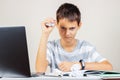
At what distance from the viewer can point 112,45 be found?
236 centimetres

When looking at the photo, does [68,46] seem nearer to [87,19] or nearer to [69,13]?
[69,13]

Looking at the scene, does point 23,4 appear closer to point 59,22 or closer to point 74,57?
point 59,22

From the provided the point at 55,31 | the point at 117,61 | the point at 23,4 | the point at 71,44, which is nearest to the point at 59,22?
the point at 71,44

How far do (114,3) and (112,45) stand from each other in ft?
1.37

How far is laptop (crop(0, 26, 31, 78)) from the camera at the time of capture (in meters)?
1.01

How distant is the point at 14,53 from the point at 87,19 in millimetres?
1448

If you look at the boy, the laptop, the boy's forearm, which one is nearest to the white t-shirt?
the boy

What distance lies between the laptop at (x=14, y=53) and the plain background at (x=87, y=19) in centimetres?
134

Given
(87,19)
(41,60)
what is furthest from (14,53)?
(87,19)

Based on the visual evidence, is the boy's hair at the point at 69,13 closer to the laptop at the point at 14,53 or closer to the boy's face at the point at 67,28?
the boy's face at the point at 67,28

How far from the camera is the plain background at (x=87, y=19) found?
7.77ft

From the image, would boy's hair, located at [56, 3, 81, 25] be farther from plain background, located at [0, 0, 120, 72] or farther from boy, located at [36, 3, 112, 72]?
plain background, located at [0, 0, 120, 72]

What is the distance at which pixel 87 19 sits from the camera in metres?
2.37

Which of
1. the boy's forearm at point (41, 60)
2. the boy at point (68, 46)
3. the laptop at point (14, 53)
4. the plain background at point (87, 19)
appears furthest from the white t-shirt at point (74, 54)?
the laptop at point (14, 53)
